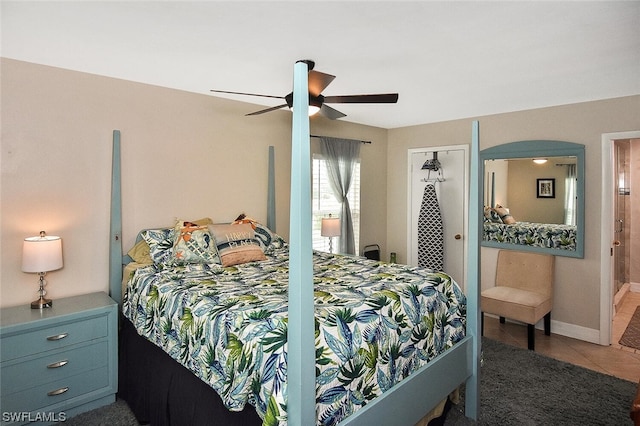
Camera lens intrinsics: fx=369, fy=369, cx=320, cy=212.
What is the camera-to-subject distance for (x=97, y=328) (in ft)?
8.43

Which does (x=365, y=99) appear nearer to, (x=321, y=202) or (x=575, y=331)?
(x=321, y=202)

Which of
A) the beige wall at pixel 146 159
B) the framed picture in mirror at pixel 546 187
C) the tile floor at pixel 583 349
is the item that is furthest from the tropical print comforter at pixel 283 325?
the framed picture in mirror at pixel 546 187

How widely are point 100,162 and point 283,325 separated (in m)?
2.29

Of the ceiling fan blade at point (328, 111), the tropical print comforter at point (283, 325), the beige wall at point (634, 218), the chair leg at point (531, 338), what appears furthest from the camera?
the beige wall at point (634, 218)

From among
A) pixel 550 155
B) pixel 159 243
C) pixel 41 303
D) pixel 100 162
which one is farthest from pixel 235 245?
pixel 550 155

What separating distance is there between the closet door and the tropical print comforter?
2.46 m

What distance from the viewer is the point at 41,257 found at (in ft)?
8.11

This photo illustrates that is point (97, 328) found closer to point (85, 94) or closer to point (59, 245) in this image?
point (59, 245)

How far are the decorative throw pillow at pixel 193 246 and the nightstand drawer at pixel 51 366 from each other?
783 mm

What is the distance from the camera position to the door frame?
12.0 ft

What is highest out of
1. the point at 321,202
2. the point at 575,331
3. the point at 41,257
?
the point at 321,202

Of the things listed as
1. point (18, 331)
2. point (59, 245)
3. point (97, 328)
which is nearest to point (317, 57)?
point (59, 245)

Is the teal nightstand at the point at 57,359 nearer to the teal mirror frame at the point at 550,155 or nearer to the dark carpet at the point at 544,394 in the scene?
the dark carpet at the point at 544,394

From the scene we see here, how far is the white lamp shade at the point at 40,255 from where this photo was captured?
245 cm
